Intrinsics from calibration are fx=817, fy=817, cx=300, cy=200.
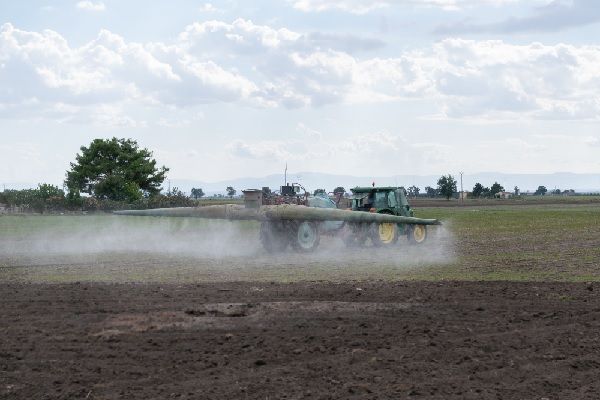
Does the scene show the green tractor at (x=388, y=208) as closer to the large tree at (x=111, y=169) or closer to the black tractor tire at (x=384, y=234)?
the black tractor tire at (x=384, y=234)

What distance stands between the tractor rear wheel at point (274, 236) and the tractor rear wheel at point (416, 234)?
6075 mm

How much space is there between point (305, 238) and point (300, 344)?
56.0 ft

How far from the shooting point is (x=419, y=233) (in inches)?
1283

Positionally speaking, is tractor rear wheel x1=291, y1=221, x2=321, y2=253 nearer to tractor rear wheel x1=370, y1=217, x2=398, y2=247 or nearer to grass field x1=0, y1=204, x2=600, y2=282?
grass field x1=0, y1=204, x2=600, y2=282

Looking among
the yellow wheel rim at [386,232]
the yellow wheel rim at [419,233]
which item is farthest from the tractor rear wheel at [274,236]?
the yellow wheel rim at [419,233]

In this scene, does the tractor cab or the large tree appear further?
the large tree

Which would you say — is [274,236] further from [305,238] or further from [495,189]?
[495,189]

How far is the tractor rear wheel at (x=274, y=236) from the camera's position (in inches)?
1114

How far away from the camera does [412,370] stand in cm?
1005

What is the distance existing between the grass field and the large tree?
48.0m

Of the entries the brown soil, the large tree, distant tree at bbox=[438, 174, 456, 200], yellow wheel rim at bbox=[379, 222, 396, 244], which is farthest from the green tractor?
distant tree at bbox=[438, 174, 456, 200]

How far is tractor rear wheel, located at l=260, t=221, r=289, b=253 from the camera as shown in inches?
1114

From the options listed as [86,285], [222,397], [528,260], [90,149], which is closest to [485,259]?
[528,260]

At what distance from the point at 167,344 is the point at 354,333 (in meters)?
2.69
